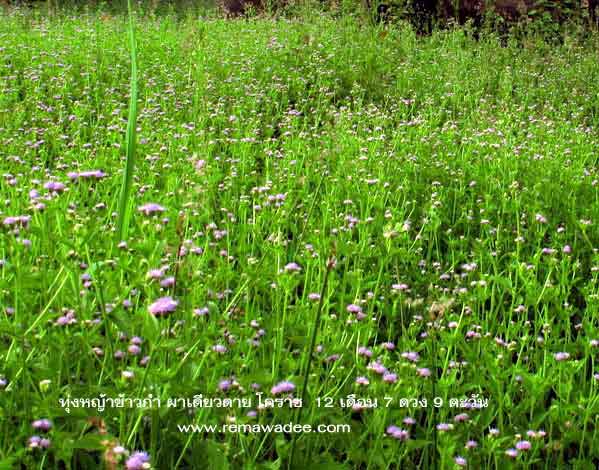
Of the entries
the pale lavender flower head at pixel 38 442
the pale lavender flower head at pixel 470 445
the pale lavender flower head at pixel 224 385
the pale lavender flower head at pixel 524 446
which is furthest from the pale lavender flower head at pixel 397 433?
the pale lavender flower head at pixel 38 442

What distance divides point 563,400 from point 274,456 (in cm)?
90

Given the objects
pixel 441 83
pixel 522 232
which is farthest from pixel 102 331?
pixel 441 83

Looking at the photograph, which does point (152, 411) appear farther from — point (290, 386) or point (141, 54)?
point (141, 54)

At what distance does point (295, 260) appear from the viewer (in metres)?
2.97

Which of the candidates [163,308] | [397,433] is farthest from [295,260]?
[163,308]

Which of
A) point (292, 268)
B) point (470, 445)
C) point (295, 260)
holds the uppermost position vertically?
point (292, 268)

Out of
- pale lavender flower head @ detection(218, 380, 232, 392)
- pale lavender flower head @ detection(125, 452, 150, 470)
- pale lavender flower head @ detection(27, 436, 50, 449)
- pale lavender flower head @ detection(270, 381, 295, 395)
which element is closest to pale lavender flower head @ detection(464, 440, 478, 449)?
pale lavender flower head @ detection(270, 381, 295, 395)

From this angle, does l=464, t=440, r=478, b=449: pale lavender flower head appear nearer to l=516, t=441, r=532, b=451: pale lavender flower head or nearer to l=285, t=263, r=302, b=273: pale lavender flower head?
l=516, t=441, r=532, b=451: pale lavender flower head

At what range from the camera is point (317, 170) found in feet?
12.4

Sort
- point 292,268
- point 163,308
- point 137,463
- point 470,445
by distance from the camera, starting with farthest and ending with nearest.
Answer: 1. point 292,268
2. point 470,445
3. point 163,308
4. point 137,463

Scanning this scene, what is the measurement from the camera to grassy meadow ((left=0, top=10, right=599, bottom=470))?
1.79 m

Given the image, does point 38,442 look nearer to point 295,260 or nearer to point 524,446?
point 524,446

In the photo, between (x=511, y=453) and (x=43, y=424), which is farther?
(x=511, y=453)

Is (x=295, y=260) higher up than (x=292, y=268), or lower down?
lower down
